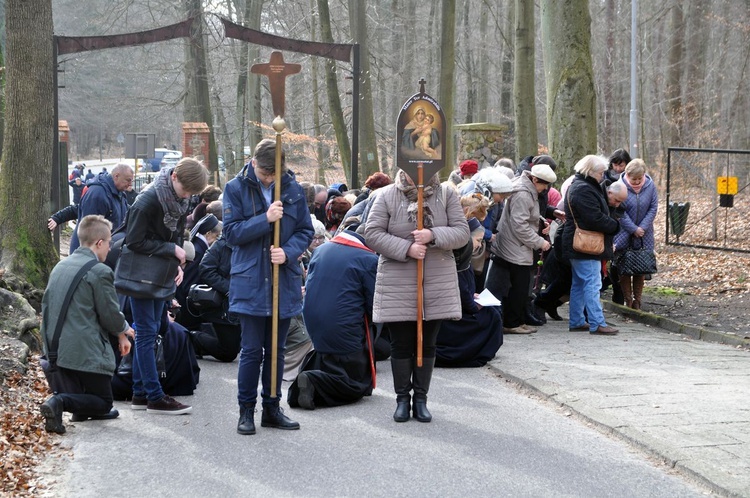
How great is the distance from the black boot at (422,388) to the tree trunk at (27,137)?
6.02m

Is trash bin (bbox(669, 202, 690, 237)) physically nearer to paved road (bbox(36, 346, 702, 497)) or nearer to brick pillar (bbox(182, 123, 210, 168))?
paved road (bbox(36, 346, 702, 497))

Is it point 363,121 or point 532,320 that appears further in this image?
point 363,121

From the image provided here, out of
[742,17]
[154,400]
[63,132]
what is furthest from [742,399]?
[742,17]

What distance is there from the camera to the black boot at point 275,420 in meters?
6.67

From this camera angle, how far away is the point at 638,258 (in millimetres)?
11594

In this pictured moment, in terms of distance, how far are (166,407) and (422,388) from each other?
193 centimetres

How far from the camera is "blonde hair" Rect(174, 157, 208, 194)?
22.4 feet

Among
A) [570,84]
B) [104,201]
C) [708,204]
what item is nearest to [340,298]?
[104,201]

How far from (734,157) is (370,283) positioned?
18.5 metres

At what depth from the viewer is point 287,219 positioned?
21.5 feet

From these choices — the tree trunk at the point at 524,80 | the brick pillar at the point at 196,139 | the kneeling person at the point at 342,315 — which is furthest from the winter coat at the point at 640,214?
the brick pillar at the point at 196,139

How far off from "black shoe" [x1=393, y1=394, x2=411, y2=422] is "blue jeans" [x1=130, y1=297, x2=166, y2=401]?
179 centimetres

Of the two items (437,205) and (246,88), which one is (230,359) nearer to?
(437,205)

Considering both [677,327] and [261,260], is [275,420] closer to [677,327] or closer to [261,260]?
[261,260]
